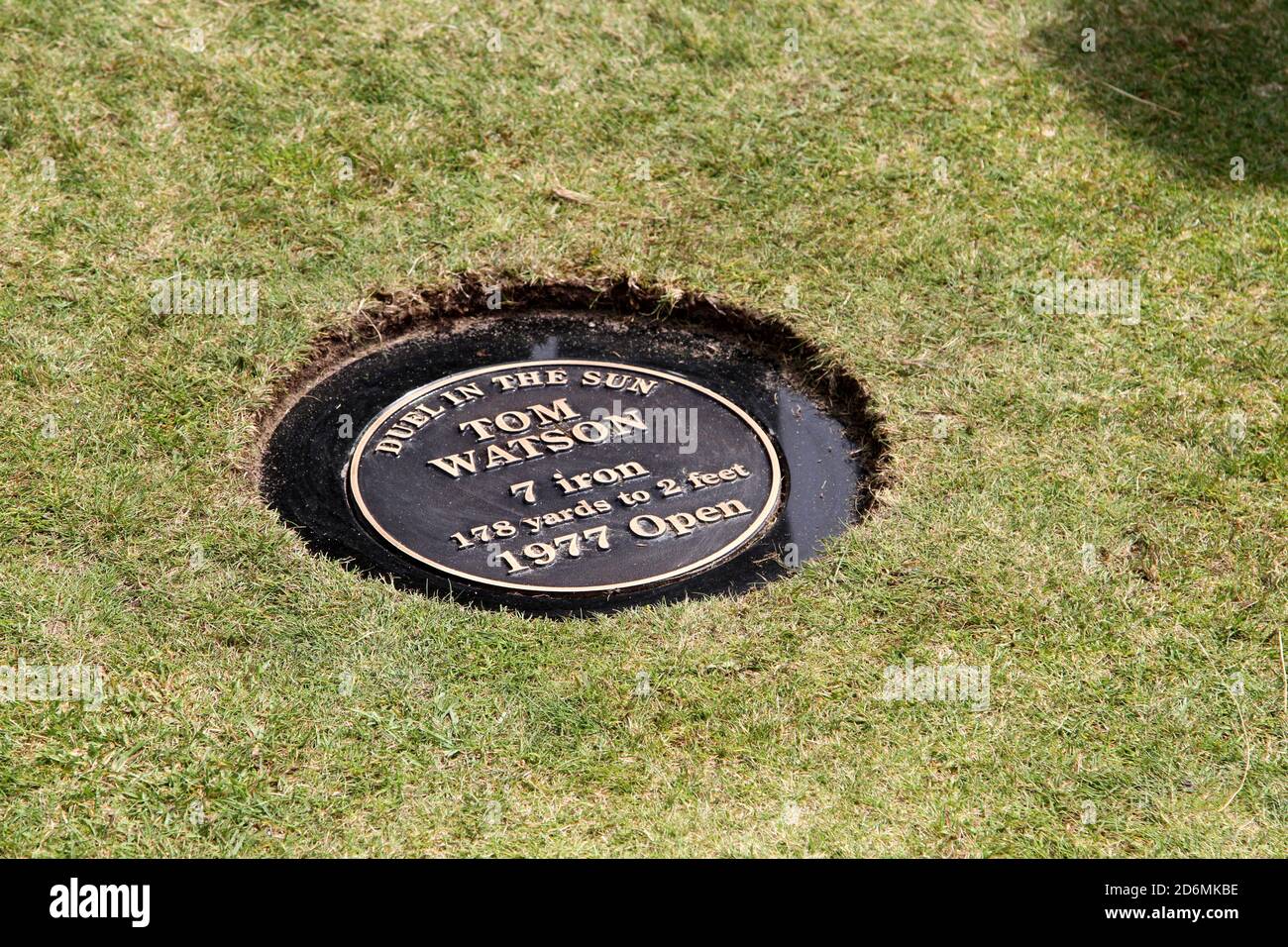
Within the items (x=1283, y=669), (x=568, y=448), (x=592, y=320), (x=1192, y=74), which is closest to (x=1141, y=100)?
(x=1192, y=74)

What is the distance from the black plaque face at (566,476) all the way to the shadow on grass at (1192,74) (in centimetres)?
270

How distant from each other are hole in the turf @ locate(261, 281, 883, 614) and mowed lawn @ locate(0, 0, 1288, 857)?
0.39ft

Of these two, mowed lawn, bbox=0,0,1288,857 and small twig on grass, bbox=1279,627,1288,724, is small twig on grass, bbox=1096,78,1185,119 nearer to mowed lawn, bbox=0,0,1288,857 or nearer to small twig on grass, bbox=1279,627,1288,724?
mowed lawn, bbox=0,0,1288,857

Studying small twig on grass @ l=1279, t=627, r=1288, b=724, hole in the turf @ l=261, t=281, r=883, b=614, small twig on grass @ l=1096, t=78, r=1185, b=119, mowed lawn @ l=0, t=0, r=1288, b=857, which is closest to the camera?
mowed lawn @ l=0, t=0, r=1288, b=857

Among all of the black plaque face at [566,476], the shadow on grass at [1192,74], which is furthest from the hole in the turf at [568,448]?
the shadow on grass at [1192,74]

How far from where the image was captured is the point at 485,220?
573 centimetres

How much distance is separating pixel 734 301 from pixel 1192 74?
2.78 meters

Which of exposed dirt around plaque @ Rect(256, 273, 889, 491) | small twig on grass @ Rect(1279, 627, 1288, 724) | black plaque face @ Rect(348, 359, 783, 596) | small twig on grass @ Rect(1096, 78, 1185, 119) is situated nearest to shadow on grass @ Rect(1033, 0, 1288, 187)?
small twig on grass @ Rect(1096, 78, 1185, 119)

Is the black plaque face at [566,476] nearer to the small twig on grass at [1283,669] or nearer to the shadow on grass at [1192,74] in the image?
the small twig on grass at [1283,669]

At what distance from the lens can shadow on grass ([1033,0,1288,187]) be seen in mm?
6336

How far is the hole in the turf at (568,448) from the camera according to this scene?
14.7 ft

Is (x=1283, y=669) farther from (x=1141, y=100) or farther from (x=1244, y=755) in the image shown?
(x=1141, y=100)

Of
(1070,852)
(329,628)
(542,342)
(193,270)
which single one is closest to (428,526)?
(329,628)

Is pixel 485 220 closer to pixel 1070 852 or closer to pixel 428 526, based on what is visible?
pixel 428 526
